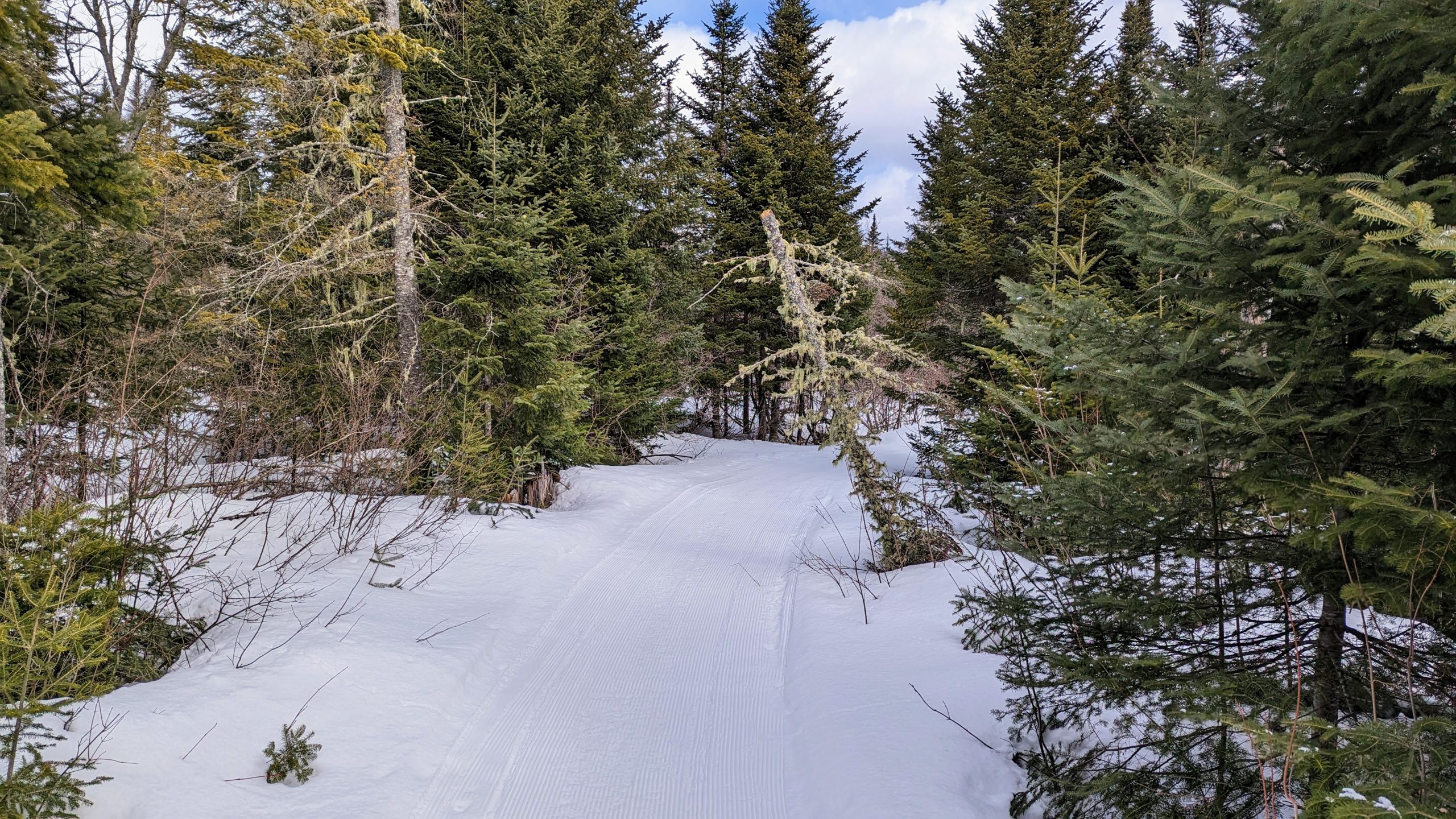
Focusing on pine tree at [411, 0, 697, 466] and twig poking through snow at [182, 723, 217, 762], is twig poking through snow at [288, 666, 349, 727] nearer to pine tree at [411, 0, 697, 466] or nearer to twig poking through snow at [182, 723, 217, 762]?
twig poking through snow at [182, 723, 217, 762]

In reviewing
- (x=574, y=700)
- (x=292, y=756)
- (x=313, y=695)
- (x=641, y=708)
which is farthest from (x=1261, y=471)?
(x=313, y=695)

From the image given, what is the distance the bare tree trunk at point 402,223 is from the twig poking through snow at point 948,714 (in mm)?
7963

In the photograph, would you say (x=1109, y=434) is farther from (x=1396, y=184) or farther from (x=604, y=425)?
(x=604, y=425)

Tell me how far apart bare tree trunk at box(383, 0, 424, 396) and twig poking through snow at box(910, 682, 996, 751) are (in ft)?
26.1

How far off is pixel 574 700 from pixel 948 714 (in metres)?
2.70

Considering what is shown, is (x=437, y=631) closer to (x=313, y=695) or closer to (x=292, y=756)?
(x=313, y=695)

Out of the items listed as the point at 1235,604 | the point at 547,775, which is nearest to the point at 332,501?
the point at 547,775

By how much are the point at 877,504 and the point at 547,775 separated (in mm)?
4983

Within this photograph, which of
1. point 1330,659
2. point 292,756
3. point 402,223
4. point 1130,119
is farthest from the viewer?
point 1130,119

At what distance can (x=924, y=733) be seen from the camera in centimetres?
417

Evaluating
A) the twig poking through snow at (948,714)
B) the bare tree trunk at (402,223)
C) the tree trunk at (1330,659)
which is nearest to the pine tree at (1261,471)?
the tree trunk at (1330,659)

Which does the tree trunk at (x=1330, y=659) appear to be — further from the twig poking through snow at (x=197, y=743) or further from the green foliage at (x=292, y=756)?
the twig poking through snow at (x=197, y=743)

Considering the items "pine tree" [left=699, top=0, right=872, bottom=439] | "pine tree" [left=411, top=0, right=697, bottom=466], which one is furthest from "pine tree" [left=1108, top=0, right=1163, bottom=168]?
"pine tree" [left=411, top=0, right=697, bottom=466]

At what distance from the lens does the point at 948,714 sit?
172 inches
